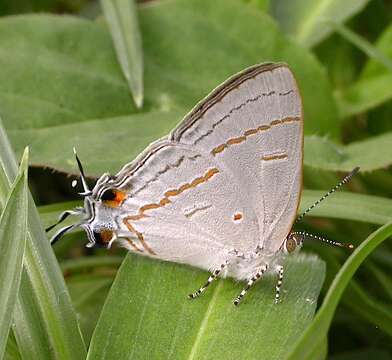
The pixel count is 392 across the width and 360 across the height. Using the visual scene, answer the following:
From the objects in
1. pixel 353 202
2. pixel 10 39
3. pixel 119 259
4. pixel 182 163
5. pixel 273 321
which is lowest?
pixel 119 259

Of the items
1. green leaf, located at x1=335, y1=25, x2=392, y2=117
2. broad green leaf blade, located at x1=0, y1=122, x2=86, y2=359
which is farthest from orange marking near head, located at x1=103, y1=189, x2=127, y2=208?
green leaf, located at x1=335, y1=25, x2=392, y2=117


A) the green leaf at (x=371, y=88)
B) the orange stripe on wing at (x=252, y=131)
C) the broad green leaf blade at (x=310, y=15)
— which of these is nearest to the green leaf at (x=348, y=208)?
the orange stripe on wing at (x=252, y=131)

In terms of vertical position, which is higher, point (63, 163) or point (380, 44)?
point (380, 44)

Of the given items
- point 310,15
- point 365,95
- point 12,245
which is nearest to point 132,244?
point 12,245

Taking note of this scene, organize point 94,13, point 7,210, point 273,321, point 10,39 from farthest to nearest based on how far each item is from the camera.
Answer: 1. point 94,13
2. point 10,39
3. point 273,321
4. point 7,210

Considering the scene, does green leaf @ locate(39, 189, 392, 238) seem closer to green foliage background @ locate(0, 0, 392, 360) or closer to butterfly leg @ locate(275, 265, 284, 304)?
green foliage background @ locate(0, 0, 392, 360)

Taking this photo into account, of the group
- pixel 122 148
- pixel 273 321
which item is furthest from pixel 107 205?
pixel 273 321

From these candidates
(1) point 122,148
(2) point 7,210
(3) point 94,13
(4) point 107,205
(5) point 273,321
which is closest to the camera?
(2) point 7,210

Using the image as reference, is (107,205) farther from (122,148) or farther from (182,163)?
(122,148)
